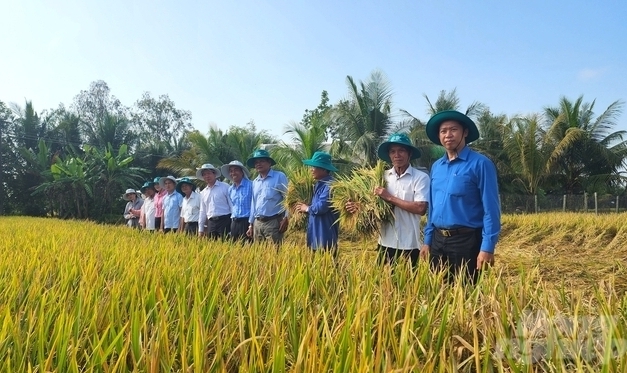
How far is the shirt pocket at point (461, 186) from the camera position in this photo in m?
2.23

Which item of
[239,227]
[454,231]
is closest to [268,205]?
[239,227]

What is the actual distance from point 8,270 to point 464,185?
2038 millimetres

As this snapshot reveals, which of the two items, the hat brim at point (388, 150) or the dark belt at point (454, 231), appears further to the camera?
the hat brim at point (388, 150)

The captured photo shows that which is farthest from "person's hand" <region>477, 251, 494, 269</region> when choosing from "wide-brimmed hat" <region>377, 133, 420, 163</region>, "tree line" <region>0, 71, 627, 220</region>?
"tree line" <region>0, 71, 627, 220</region>

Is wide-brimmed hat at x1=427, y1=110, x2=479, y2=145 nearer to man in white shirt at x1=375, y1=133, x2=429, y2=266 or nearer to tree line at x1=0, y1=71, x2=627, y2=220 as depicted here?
man in white shirt at x1=375, y1=133, x2=429, y2=266

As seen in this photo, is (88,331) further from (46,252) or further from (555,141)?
(555,141)

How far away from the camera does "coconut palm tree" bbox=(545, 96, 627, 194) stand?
15531mm

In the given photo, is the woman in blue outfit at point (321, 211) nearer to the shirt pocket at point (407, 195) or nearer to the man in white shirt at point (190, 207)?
the shirt pocket at point (407, 195)

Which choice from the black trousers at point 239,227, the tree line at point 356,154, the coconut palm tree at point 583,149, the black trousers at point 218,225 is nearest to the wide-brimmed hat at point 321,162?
the black trousers at point 239,227

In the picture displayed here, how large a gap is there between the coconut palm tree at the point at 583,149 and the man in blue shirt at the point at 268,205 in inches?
539

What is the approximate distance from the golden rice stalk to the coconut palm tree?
14.0 metres

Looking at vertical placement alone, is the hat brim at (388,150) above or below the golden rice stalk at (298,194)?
above

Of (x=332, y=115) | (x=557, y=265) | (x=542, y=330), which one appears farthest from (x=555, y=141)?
(x=542, y=330)

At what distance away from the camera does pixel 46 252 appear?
2.56 m
